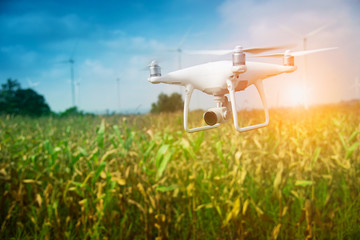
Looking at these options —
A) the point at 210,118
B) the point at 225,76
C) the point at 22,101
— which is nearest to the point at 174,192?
the point at 210,118

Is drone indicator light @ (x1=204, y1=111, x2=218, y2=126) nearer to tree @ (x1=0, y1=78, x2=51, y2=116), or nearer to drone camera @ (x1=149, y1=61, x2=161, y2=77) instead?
drone camera @ (x1=149, y1=61, x2=161, y2=77)

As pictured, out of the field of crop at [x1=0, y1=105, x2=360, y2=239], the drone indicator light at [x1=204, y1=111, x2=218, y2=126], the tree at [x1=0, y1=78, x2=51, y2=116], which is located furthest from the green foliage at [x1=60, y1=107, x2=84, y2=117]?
the drone indicator light at [x1=204, y1=111, x2=218, y2=126]

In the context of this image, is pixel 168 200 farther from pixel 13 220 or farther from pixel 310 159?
pixel 13 220

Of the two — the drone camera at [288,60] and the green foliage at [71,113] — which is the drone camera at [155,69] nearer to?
the drone camera at [288,60]

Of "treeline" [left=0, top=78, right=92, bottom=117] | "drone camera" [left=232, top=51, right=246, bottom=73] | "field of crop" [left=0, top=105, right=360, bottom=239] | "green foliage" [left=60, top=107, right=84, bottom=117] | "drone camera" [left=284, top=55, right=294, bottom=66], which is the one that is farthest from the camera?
"treeline" [left=0, top=78, right=92, bottom=117]

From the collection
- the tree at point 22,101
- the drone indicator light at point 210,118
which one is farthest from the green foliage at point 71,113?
the drone indicator light at point 210,118

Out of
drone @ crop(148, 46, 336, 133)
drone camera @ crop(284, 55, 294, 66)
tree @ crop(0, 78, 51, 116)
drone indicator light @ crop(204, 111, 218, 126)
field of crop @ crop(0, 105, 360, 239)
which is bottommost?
field of crop @ crop(0, 105, 360, 239)

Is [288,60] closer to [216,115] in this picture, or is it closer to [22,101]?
[216,115]
